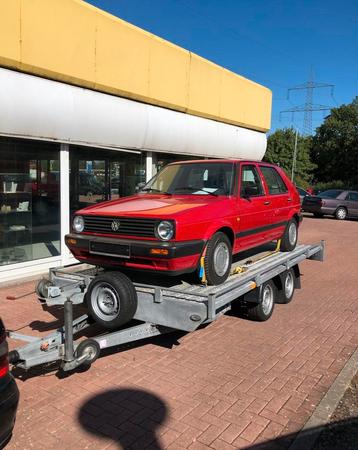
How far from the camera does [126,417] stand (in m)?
3.69

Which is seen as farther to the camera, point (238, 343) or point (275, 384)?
point (238, 343)

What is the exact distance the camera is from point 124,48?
895cm

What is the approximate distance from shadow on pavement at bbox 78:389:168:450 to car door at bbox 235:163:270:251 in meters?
2.41

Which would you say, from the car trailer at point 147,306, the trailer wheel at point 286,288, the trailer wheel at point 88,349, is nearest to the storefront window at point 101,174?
the car trailer at point 147,306

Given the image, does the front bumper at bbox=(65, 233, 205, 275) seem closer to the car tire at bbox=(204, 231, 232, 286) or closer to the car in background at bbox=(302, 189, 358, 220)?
the car tire at bbox=(204, 231, 232, 286)

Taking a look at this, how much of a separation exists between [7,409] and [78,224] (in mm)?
2842

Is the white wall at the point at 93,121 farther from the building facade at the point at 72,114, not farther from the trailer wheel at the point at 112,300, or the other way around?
the trailer wheel at the point at 112,300

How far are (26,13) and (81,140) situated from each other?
2299mm

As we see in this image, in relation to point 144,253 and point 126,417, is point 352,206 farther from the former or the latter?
point 126,417

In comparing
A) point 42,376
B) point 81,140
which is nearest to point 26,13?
point 81,140

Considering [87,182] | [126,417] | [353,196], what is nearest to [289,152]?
[353,196]

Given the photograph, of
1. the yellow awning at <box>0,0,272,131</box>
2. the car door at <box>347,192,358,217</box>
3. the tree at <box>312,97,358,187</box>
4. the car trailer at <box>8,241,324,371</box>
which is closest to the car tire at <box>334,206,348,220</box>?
the car door at <box>347,192,358,217</box>

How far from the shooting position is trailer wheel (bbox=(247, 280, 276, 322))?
5951 mm

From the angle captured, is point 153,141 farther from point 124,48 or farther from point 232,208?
point 232,208
